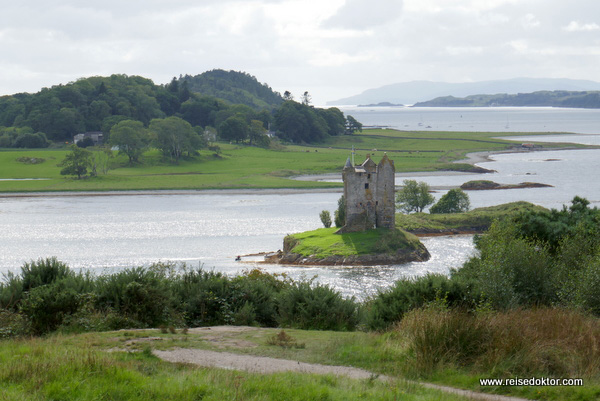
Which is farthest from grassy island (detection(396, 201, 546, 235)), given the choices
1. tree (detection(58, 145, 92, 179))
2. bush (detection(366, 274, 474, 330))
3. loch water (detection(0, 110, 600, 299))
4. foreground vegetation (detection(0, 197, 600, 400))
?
tree (detection(58, 145, 92, 179))

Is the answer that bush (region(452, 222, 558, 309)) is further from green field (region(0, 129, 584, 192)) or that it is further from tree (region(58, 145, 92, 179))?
tree (region(58, 145, 92, 179))

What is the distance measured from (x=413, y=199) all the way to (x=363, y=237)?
23247 millimetres

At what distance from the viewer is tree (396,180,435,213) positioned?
73.1 metres

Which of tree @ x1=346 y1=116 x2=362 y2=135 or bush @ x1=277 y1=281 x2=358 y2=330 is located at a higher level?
tree @ x1=346 y1=116 x2=362 y2=135

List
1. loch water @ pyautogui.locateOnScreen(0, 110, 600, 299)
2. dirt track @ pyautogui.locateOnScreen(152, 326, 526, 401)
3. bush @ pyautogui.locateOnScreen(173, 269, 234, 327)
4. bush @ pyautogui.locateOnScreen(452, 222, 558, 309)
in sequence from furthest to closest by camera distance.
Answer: loch water @ pyautogui.locateOnScreen(0, 110, 600, 299), bush @ pyautogui.locateOnScreen(452, 222, 558, 309), bush @ pyautogui.locateOnScreen(173, 269, 234, 327), dirt track @ pyautogui.locateOnScreen(152, 326, 526, 401)

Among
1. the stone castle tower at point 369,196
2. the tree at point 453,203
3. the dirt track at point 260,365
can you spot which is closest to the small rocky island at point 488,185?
the tree at point 453,203

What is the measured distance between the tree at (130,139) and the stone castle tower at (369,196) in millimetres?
71091

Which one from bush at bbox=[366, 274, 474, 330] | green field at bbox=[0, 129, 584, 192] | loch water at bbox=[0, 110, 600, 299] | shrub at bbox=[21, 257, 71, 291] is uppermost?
shrub at bbox=[21, 257, 71, 291]

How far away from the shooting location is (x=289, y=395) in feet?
32.5

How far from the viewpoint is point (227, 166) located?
380ft

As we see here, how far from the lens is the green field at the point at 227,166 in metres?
97.5

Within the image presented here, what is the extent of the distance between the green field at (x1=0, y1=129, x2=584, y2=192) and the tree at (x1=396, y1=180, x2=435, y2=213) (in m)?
22.0

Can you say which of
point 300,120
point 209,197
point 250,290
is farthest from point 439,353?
point 300,120

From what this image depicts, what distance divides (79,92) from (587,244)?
143 meters
